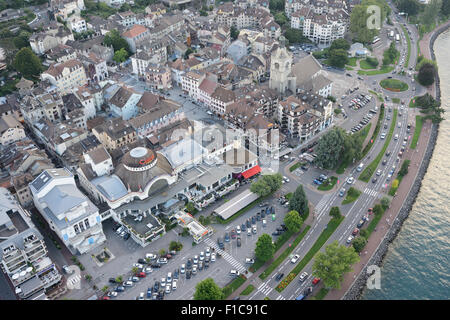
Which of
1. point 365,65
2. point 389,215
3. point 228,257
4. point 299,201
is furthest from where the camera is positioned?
point 365,65

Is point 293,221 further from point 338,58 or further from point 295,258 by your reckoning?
point 338,58

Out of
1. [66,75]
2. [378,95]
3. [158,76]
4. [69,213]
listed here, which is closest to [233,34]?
[158,76]

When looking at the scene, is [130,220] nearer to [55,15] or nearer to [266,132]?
[266,132]

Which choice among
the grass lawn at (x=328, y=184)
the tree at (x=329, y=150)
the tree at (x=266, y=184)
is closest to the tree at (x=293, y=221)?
the tree at (x=266, y=184)

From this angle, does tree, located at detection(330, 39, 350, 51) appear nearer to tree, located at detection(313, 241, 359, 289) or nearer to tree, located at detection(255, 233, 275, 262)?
tree, located at detection(313, 241, 359, 289)

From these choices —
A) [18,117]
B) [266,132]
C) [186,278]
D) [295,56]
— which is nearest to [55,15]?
[18,117]

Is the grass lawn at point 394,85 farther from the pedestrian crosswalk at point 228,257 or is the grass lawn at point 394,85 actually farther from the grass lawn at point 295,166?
the pedestrian crosswalk at point 228,257
